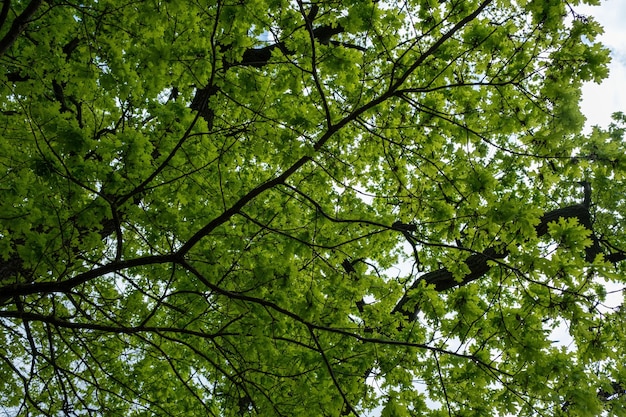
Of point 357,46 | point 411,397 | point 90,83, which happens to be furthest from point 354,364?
point 357,46

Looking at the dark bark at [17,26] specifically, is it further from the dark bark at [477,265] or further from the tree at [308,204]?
the dark bark at [477,265]

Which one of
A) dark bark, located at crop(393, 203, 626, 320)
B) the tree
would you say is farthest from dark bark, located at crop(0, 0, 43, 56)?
dark bark, located at crop(393, 203, 626, 320)

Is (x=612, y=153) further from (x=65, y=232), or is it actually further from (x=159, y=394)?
(x=159, y=394)

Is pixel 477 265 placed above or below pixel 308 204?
above

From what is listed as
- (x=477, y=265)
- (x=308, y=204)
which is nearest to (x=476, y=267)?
(x=477, y=265)

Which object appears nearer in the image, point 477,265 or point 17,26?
point 17,26

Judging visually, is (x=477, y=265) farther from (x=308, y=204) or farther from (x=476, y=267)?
(x=308, y=204)

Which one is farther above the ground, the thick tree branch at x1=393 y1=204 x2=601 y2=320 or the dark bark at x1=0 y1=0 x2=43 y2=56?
the thick tree branch at x1=393 y1=204 x2=601 y2=320

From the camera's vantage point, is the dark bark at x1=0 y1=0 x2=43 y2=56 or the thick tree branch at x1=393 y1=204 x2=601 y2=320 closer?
the dark bark at x1=0 y1=0 x2=43 y2=56

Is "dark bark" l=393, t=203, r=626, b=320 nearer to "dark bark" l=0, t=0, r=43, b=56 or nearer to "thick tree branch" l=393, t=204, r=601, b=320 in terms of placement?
"thick tree branch" l=393, t=204, r=601, b=320

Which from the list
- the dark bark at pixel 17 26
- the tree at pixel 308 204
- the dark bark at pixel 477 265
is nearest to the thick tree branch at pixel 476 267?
the dark bark at pixel 477 265

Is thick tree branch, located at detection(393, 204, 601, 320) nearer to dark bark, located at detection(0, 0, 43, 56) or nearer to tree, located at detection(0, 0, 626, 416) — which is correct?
tree, located at detection(0, 0, 626, 416)

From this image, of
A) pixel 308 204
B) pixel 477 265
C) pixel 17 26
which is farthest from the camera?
pixel 477 265

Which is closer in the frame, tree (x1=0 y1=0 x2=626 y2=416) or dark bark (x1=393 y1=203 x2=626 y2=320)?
tree (x1=0 y1=0 x2=626 y2=416)
